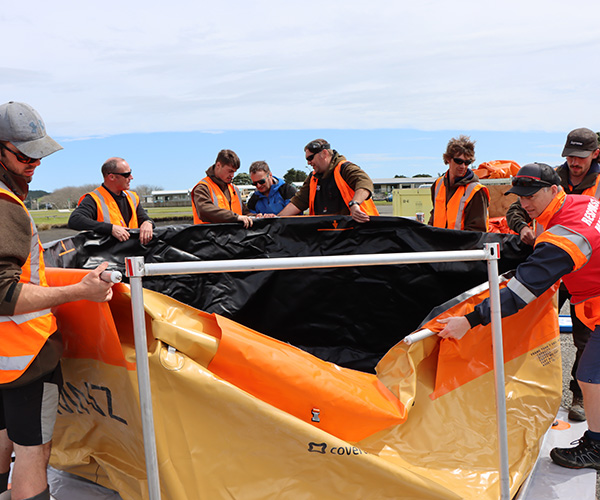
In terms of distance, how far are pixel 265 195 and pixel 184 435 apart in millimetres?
4013

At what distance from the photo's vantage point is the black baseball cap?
2.61 metres

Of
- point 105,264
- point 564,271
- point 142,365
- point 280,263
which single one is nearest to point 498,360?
point 564,271

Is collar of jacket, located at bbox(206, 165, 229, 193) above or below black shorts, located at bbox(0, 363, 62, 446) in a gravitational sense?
above

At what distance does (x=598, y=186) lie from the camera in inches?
147

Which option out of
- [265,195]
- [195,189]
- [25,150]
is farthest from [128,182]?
[25,150]

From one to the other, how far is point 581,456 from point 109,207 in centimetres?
382

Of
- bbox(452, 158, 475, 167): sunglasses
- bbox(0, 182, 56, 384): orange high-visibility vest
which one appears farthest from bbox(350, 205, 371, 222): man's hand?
bbox(0, 182, 56, 384): orange high-visibility vest

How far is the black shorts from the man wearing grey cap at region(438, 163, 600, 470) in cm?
177

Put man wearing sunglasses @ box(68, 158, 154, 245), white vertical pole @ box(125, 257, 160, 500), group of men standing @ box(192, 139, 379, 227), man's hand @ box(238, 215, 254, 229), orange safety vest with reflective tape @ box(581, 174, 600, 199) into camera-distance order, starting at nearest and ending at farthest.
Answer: white vertical pole @ box(125, 257, 160, 500), orange safety vest with reflective tape @ box(581, 174, 600, 199), man's hand @ box(238, 215, 254, 229), man wearing sunglasses @ box(68, 158, 154, 245), group of men standing @ box(192, 139, 379, 227)

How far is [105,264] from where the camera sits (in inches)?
72.8

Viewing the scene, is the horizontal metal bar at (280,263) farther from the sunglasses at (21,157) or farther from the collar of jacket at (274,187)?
the collar of jacket at (274,187)

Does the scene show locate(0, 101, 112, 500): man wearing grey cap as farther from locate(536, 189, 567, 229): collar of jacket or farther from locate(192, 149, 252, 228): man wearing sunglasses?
locate(192, 149, 252, 228): man wearing sunglasses

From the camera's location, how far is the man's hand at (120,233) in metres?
3.56

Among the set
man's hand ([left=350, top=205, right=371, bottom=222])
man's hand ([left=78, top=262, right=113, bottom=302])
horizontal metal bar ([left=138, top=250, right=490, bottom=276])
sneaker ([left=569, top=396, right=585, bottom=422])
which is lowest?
sneaker ([left=569, top=396, right=585, bottom=422])
